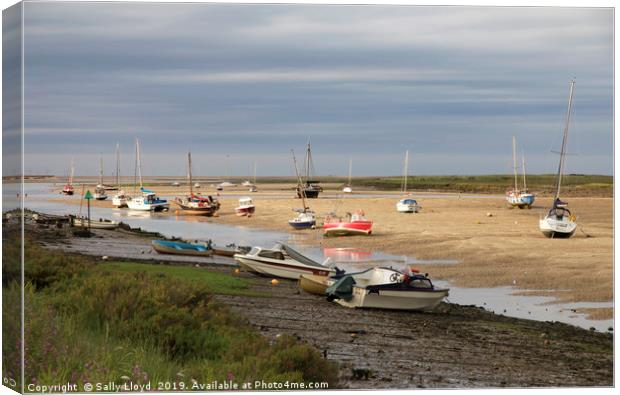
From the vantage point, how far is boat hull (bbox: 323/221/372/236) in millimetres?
51562

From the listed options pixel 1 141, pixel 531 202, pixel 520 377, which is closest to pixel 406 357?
pixel 520 377

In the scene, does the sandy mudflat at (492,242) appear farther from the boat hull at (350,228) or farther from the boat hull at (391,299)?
the boat hull at (391,299)

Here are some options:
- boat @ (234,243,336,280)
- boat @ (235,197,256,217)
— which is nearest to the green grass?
boat @ (234,243,336,280)

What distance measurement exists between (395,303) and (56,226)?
30.0 ft

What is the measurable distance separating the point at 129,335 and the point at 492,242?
30.8m


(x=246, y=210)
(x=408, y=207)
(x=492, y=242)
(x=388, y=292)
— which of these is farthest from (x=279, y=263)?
(x=246, y=210)

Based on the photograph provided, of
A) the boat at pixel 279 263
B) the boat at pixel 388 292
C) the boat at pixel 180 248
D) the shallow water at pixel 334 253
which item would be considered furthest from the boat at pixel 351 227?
the boat at pixel 388 292

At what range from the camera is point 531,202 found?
68750mm

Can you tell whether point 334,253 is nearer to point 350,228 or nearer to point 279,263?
point 350,228

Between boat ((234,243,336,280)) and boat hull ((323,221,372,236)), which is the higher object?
boat ((234,243,336,280))

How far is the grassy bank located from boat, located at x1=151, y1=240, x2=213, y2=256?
14.7m

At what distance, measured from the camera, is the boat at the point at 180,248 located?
35219 mm

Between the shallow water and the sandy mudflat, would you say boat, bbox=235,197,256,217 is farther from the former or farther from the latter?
the shallow water

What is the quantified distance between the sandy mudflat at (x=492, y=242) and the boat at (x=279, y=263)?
5809 millimetres
